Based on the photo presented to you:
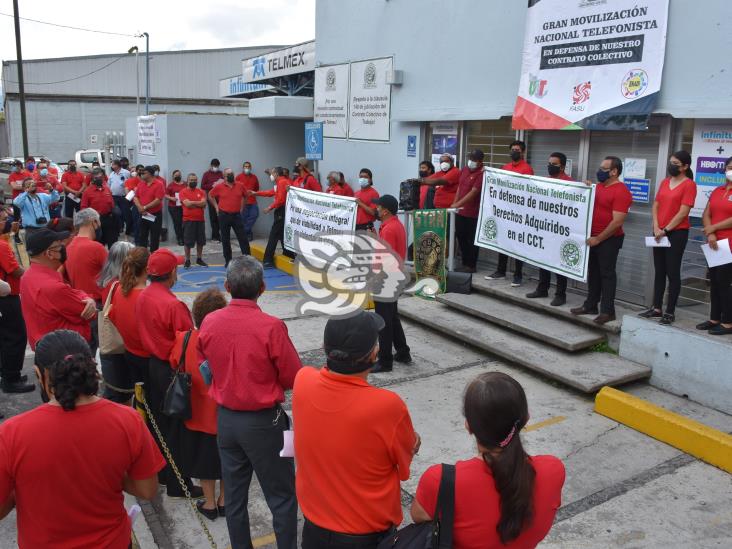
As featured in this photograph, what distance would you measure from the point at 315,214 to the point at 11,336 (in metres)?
5.24

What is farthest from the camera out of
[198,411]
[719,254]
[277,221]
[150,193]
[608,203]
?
[150,193]

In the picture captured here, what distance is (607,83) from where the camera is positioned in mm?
7738

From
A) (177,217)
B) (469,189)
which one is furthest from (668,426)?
(177,217)

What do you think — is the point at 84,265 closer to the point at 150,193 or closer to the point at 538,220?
the point at 538,220

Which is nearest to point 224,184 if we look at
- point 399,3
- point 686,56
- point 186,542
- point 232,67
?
point 399,3

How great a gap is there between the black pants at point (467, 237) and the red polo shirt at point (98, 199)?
746 cm

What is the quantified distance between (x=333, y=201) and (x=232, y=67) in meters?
43.8

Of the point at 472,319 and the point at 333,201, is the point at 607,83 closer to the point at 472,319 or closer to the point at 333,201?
the point at 472,319

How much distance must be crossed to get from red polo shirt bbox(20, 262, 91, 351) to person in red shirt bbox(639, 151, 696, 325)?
5495 mm

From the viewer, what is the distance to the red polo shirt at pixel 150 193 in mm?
12930

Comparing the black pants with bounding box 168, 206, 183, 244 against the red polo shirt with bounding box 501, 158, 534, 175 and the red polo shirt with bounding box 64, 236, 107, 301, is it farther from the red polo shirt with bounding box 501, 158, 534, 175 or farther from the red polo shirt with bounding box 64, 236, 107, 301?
the red polo shirt with bounding box 64, 236, 107, 301

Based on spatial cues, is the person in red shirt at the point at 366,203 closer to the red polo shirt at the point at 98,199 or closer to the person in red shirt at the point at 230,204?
the person in red shirt at the point at 230,204

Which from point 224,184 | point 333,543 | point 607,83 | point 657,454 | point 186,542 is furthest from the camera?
point 224,184

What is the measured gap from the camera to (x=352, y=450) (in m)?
2.56
